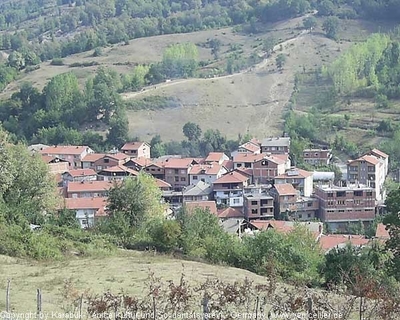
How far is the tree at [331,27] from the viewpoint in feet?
169

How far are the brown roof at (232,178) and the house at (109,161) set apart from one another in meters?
5.43

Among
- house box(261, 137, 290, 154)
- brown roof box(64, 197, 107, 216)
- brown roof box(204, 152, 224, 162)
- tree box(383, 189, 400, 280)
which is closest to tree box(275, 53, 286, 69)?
house box(261, 137, 290, 154)

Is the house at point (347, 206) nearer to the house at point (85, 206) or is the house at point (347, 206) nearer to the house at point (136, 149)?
the house at point (85, 206)

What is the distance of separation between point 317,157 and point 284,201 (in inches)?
306

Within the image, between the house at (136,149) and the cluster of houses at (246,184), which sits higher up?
the house at (136,149)

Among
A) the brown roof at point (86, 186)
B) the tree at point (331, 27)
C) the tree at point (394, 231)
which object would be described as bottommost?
the brown roof at point (86, 186)

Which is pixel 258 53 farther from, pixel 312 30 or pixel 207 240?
pixel 207 240

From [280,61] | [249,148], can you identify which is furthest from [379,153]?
[280,61]

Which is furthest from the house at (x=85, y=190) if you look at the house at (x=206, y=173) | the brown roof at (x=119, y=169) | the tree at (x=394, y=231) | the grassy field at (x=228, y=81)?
the tree at (x=394, y=231)

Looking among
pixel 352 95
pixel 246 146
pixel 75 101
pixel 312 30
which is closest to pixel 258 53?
pixel 312 30

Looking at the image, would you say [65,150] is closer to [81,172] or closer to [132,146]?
[132,146]

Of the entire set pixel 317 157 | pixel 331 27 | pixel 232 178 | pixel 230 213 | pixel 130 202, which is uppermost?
pixel 331 27

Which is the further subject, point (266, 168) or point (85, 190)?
point (266, 168)

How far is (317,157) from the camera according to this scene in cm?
3136
